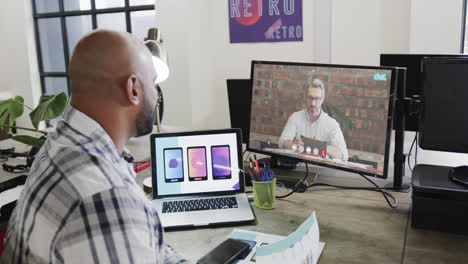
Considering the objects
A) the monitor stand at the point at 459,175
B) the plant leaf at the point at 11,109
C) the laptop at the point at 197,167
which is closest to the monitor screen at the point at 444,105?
the monitor stand at the point at 459,175

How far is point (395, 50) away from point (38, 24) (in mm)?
3870

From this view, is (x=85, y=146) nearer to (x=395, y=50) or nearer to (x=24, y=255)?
(x=24, y=255)

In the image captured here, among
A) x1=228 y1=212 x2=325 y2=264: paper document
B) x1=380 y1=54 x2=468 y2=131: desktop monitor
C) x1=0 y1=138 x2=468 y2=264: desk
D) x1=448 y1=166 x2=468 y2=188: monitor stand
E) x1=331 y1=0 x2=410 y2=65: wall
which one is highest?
x1=331 y1=0 x2=410 y2=65: wall

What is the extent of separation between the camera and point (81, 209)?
664mm

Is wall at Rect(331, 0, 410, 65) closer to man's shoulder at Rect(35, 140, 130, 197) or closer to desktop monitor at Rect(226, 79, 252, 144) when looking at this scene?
desktop monitor at Rect(226, 79, 252, 144)

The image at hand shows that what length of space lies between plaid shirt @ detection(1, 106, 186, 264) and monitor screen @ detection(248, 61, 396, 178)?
2.62ft

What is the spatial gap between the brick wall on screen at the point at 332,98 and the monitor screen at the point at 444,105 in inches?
4.7

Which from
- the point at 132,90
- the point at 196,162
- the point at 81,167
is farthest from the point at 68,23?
the point at 81,167

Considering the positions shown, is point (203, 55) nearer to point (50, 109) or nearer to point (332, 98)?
point (50, 109)

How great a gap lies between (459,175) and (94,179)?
104 cm

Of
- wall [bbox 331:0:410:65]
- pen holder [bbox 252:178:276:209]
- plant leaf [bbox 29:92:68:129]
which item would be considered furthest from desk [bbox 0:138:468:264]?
wall [bbox 331:0:410:65]

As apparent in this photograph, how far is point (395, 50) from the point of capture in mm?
3217

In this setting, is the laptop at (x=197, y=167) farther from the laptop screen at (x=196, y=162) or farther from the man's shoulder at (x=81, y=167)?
the man's shoulder at (x=81, y=167)

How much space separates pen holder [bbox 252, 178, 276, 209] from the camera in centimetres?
136
